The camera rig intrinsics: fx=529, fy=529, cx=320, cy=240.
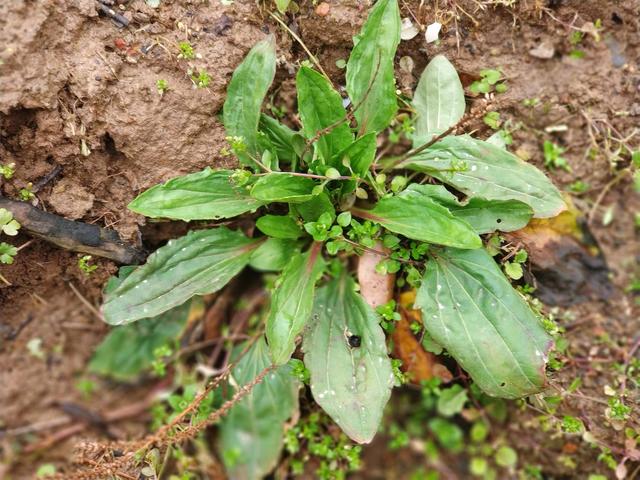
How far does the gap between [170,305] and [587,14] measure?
2391 mm

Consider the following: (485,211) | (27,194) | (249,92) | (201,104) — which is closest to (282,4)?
(249,92)

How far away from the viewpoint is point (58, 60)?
218 centimetres

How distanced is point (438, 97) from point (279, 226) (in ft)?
3.10

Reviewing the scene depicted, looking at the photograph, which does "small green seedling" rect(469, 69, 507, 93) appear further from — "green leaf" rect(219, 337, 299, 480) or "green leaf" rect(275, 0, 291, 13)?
"green leaf" rect(219, 337, 299, 480)

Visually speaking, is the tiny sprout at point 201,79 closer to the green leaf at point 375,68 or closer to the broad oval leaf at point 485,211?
the green leaf at point 375,68

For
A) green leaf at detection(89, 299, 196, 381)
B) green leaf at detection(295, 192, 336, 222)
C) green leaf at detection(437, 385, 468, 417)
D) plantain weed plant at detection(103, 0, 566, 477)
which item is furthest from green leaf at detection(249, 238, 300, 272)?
green leaf at detection(437, 385, 468, 417)

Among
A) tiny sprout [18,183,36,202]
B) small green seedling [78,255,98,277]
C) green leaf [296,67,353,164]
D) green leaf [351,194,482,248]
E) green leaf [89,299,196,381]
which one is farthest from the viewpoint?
green leaf [89,299,196,381]

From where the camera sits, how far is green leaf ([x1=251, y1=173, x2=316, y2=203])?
206cm

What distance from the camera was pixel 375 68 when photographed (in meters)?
2.20

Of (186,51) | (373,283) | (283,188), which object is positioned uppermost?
(186,51)

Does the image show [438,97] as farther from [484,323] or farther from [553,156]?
[484,323]

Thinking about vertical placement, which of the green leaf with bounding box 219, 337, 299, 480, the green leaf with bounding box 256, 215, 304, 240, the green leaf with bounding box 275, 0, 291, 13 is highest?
the green leaf with bounding box 275, 0, 291, 13

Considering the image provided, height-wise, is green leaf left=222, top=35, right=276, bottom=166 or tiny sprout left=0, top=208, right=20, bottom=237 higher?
green leaf left=222, top=35, right=276, bottom=166

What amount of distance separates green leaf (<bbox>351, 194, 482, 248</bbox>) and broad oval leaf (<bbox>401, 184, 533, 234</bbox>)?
0.08m
